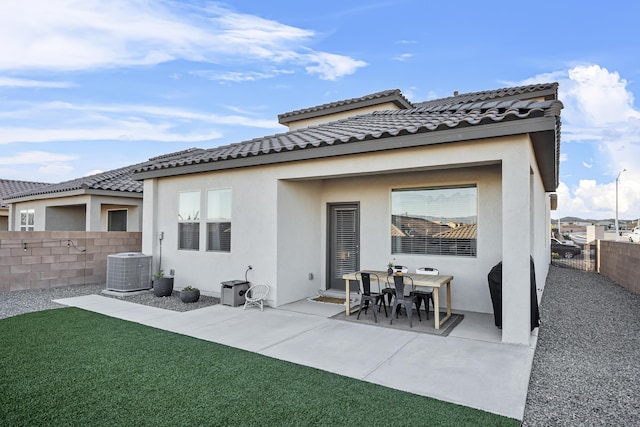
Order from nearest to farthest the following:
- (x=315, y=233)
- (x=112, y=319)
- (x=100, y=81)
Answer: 1. (x=112, y=319)
2. (x=315, y=233)
3. (x=100, y=81)

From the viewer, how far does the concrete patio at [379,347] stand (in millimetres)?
4043

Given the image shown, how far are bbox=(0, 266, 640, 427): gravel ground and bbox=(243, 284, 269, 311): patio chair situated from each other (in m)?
1.01

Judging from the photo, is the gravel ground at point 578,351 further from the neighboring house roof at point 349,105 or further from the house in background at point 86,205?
the neighboring house roof at point 349,105

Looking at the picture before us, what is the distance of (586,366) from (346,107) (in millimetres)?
11315

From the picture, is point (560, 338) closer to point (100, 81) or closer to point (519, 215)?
point (519, 215)

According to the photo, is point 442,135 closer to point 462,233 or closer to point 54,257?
point 462,233

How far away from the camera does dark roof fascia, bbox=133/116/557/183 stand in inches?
215

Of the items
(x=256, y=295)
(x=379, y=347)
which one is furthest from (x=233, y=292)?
(x=379, y=347)

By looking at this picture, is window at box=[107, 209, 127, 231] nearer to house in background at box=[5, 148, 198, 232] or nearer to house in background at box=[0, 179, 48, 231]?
house in background at box=[5, 148, 198, 232]

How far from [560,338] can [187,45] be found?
11753mm

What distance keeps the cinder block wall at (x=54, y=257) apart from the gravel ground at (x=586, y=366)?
11392 millimetres

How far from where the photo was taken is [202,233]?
31.3ft

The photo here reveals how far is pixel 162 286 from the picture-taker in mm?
9023

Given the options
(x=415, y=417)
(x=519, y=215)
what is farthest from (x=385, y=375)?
(x=519, y=215)
